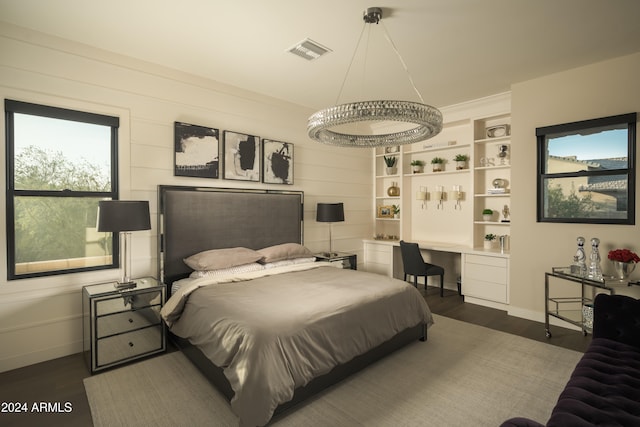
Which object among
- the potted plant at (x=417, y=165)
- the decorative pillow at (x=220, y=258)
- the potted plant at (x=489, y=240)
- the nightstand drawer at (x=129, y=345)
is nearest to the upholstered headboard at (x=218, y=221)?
the decorative pillow at (x=220, y=258)

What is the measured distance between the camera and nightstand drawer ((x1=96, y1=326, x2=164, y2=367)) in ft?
8.47

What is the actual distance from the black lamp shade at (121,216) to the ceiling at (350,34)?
1.47 m

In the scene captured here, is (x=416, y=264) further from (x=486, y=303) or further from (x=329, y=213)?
(x=329, y=213)

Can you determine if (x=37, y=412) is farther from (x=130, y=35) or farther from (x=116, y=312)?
(x=130, y=35)

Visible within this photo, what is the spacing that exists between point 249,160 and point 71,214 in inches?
75.2

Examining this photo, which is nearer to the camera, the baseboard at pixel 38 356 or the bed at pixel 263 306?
the bed at pixel 263 306

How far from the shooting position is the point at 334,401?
2.19 metres

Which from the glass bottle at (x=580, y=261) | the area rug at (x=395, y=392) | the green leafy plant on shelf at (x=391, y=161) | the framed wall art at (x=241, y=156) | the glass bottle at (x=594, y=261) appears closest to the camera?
the area rug at (x=395, y=392)

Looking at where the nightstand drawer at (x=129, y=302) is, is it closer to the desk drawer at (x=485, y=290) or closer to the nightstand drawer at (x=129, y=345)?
the nightstand drawer at (x=129, y=345)

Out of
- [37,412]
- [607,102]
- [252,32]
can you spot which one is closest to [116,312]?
[37,412]

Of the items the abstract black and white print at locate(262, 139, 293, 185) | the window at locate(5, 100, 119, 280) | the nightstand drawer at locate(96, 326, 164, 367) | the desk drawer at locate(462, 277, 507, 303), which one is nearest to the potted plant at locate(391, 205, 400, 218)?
the desk drawer at locate(462, 277, 507, 303)

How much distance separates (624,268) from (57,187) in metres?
5.22

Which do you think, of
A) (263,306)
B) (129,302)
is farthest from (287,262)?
(129,302)

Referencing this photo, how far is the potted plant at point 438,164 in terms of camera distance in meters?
5.12
